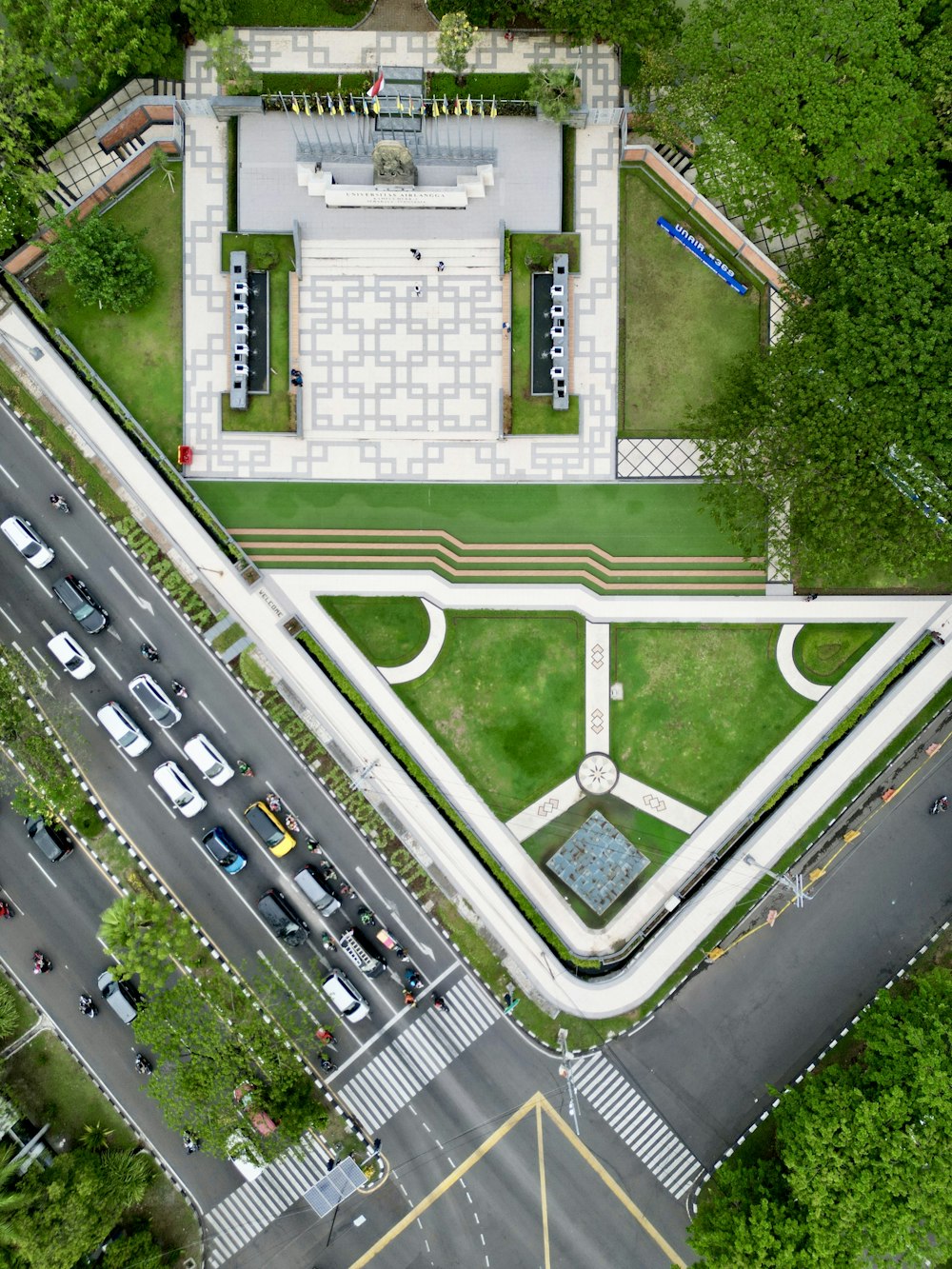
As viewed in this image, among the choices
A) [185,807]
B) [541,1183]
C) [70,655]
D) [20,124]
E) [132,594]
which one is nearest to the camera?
[20,124]

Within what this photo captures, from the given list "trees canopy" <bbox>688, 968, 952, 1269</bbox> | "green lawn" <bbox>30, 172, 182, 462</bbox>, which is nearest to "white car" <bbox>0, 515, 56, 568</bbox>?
"green lawn" <bbox>30, 172, 182, 462</bbox>

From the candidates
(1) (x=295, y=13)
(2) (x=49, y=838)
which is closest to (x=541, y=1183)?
(2) (x=49, y=838)

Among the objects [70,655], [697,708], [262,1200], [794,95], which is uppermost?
[794,95]

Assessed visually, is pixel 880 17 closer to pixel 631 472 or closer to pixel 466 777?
pixel 631 472

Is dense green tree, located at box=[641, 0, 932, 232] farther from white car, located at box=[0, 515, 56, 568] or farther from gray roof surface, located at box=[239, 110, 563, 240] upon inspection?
white car, located at box=[0, 515, 56, 568]

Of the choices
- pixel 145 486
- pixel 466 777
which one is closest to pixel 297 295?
pixel 145 486

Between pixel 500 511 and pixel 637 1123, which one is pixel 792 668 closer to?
pixel 500 511

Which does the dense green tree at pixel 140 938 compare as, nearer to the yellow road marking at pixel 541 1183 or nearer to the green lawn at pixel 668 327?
the yellow road marking at pixel 541 1183

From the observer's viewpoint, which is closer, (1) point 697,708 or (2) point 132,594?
(2) point 132,594
